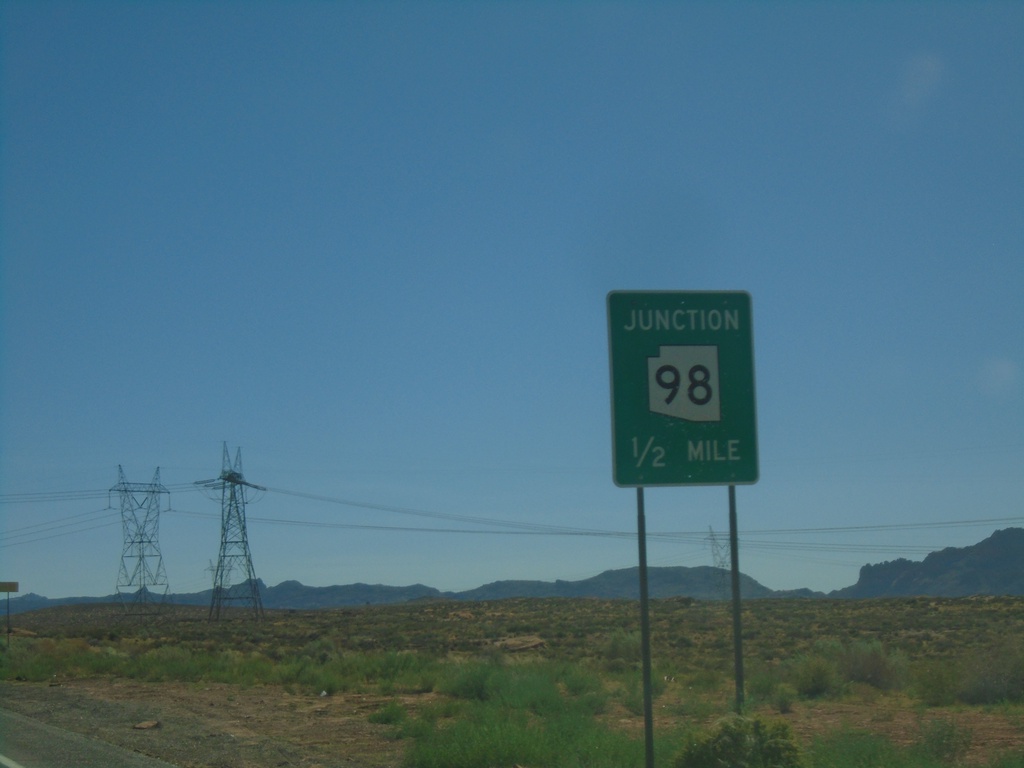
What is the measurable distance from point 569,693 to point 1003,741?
A: 11.3 metres

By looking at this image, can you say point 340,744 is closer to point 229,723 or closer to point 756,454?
point 229,723

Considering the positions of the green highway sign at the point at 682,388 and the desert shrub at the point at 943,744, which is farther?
the desert shrub at the point at 943,744

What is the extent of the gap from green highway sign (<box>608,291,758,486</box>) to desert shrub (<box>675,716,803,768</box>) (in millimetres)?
2668

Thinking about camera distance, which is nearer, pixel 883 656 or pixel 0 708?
pixel 0 708

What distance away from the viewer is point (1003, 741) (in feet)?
52.7

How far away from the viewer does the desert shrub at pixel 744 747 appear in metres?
9.87

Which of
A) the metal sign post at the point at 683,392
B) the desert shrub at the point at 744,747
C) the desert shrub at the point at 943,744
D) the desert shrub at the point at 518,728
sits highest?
the metal sign post at the point at 683,392

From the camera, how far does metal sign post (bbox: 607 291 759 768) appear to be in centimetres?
899

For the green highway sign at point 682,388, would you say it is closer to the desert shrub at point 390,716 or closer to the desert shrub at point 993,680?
the desert shrub at point 390,716

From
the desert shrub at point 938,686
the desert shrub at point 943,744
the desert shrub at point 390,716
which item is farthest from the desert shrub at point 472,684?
the desert shrub at point 943,744

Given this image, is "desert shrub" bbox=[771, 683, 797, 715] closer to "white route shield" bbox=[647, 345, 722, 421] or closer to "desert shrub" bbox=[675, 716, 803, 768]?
"desert shrub" bbox=[675, 716, 803, 768]

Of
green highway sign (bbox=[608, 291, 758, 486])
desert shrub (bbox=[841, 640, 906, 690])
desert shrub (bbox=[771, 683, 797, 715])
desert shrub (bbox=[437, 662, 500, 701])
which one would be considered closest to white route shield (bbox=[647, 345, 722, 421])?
green highway sign (bbox=[608, 291, 758, 486])

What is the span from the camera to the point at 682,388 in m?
9.20

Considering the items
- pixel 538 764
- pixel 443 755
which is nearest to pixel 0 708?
pixel 443 755
